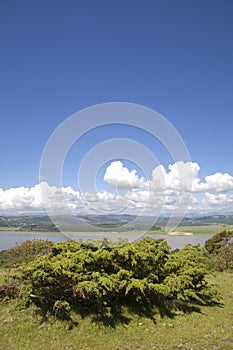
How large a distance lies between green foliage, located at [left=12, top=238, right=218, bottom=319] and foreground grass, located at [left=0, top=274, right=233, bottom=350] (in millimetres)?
551

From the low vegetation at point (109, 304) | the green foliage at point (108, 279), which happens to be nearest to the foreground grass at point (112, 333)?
the low vegetation at point (109, 304)

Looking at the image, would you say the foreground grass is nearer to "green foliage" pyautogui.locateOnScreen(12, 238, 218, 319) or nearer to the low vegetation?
the low vegetation

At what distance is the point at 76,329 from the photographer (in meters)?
8.14

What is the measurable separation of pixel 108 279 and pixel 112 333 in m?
1.47

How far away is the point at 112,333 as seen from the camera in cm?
808

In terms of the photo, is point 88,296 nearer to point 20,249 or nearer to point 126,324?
point 126,324

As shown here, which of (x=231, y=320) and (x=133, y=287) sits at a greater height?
(x=133, y=287)

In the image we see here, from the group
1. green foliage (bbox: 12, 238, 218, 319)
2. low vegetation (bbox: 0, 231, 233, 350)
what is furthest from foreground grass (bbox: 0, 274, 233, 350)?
green foliage (bbox: 12, 238, 218, 319)

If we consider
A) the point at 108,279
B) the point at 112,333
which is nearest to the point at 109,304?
the point at 112,333

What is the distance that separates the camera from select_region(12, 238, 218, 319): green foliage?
27.9 feet

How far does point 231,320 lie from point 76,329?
17.2 feet

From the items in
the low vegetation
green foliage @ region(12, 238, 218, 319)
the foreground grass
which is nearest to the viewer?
the foreground grass

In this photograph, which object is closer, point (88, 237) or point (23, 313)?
point (23, 313)

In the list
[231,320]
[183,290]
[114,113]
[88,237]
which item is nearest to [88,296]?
[88,237]
